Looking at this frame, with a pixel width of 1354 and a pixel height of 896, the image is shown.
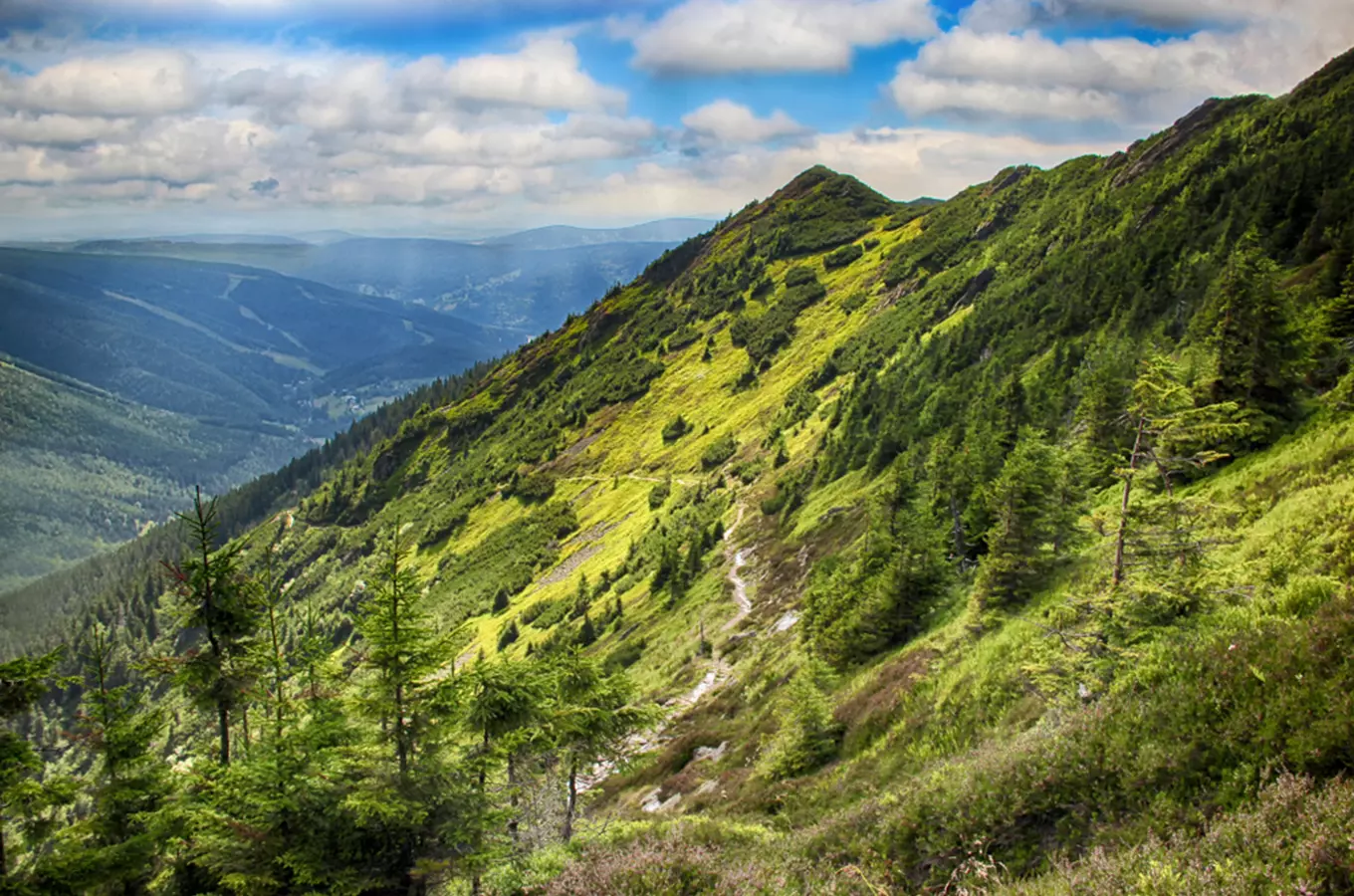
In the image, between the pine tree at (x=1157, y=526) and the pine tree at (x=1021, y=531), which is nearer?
the pine tree at (x=1157, y=526)

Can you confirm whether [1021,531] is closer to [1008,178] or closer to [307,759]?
[307,759]

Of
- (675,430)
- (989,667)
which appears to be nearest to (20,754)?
(989,667)

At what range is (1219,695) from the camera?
31.8 feet

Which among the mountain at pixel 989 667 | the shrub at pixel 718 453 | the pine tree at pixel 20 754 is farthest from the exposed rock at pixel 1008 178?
the pine tree at pixel 20 754

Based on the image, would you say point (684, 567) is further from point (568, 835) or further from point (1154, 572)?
point (1154, 572)

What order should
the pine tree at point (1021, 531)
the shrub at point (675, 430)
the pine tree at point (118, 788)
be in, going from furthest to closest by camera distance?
the shrub at point (675, 430) < the pine tree at point (1021, 531) < the pine tree at point (118, 788)

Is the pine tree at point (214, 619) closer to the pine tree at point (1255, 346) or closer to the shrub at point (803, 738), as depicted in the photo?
the shrub at point (803, 738)

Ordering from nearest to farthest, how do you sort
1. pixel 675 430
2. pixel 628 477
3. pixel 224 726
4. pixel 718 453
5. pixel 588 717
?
pixel 224 726
pixel 588 717
pixel 718 453
pixel 628 477
pixel 675 430

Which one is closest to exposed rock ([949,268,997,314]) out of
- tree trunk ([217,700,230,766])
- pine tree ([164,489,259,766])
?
pine tree ([164,489,259,766])

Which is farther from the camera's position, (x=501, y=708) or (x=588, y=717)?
(x=588, y=717)

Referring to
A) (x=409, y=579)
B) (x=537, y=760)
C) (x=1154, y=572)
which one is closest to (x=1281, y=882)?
(x=1154, y=572)

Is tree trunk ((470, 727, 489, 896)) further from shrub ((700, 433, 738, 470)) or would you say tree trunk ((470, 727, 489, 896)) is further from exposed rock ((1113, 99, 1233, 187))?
exposed rock ((1113, 99, 1233, 187))

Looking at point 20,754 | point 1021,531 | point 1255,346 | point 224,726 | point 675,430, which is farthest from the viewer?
point 675,430

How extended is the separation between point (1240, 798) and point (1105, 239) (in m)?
85.0
